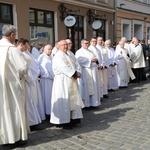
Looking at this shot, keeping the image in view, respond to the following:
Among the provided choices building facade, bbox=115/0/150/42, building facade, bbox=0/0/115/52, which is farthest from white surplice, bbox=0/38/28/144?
building facade, bbox=115/0/150/42

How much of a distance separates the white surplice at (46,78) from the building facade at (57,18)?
14.5 feet

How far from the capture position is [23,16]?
10.6 m

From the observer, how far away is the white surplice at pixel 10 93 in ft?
13.6

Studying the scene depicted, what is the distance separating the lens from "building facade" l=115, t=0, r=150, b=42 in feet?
58.1

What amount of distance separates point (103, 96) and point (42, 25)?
5094mm

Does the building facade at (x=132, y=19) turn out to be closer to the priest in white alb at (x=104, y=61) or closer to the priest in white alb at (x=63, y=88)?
the priest in white alb at (x=104, y=61)

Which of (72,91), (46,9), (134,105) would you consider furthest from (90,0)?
(72,91)

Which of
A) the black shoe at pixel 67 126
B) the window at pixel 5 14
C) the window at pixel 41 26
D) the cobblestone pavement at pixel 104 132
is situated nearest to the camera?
the cobblestone pavement at pixel 104 132

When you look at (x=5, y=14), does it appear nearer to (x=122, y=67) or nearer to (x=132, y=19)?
(x=122, y=67)

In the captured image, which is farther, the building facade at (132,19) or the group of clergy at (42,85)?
the building facade at (132,19)

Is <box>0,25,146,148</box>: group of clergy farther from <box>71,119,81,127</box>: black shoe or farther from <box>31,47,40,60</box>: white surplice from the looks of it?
<box>31,47,40,60</box>: white surplice

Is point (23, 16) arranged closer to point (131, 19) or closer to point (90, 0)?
point (90, 0)

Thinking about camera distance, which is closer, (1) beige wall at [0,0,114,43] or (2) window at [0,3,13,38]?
(2) window at [0,3,13,38]

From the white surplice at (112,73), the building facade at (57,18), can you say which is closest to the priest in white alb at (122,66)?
the white surplice at (112,73)
